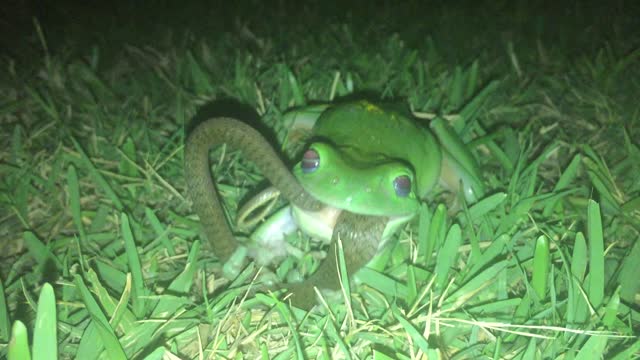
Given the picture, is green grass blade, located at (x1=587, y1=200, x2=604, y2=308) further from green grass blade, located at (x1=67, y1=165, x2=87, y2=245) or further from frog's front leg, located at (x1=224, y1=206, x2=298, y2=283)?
green grass blade, located at (x1=67, y1=165, x2=87, y2=245)

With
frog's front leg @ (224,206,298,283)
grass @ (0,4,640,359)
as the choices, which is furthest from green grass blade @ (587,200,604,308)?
frog's front leg @ (224,206,298,283)

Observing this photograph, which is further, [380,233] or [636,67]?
[636,67]

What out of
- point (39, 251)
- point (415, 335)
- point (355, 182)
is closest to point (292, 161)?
point (355, 182)

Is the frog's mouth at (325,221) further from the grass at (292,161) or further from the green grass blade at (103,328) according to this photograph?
the green grass blade at (103,328)

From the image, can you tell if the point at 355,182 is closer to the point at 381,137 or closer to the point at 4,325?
the point at 381,137

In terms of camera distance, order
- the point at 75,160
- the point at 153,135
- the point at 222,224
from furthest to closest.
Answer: the point at 153,135, the point at 75,160, the point at 222,224

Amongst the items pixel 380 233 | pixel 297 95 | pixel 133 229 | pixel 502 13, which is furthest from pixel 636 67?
pixel 133 229

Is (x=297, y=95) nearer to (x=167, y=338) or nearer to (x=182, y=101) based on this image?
(x=182, y=101)
